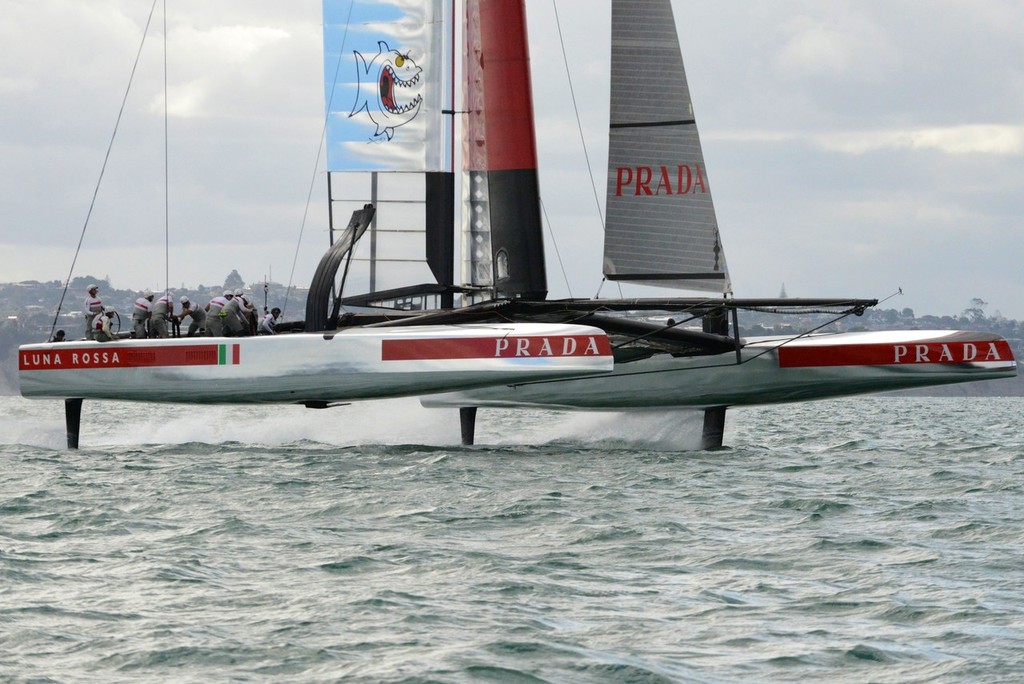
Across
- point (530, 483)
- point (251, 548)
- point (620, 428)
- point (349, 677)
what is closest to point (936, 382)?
point (620, 428)

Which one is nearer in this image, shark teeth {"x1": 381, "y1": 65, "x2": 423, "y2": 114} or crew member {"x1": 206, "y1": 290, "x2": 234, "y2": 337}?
crew member {"x1": 206, "y1": 290, "x2": 234, "y2": 337}

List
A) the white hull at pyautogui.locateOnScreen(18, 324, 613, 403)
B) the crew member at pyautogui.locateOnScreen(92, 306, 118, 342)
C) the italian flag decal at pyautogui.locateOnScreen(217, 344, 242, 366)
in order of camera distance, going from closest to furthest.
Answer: the white hull at pyautogui.locateOnScreen(18, 324, 613, 403), the italian flag decal at pyautogui.locateOnScreen(217, 344, 242, 366), the crew member at pyautogui.locateOnScreen(92, 306, 118, 342)

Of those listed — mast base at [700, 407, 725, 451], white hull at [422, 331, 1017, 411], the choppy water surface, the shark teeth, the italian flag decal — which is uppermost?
the shark teeth

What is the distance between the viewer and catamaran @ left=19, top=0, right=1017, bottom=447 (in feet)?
41.2

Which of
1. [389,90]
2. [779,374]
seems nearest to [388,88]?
[389,90]

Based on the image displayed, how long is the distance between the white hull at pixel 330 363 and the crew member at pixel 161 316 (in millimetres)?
524

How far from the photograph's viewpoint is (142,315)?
1424cm

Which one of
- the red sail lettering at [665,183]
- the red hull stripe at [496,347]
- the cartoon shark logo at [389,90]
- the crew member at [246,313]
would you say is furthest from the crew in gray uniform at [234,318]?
the red sail lettering at [665,183]

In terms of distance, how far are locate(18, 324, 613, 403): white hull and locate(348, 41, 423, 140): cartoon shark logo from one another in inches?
112

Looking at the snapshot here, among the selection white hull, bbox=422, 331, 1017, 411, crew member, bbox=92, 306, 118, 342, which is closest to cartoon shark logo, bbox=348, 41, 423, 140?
white hull, bbox=422, 331, 1017, 411

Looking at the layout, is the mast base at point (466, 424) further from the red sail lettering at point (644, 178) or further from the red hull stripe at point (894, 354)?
the red hull stripe at point (894, 354)

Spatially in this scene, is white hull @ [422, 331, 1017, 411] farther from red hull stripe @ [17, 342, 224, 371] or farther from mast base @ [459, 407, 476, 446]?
red hull stripe @ [17, 342, 224, 371]

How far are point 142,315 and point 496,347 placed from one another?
390 centimetres

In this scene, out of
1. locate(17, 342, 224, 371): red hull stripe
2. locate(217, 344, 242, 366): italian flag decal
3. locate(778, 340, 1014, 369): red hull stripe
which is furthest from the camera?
locate(17, 342, 224, 371): red hull stripe
